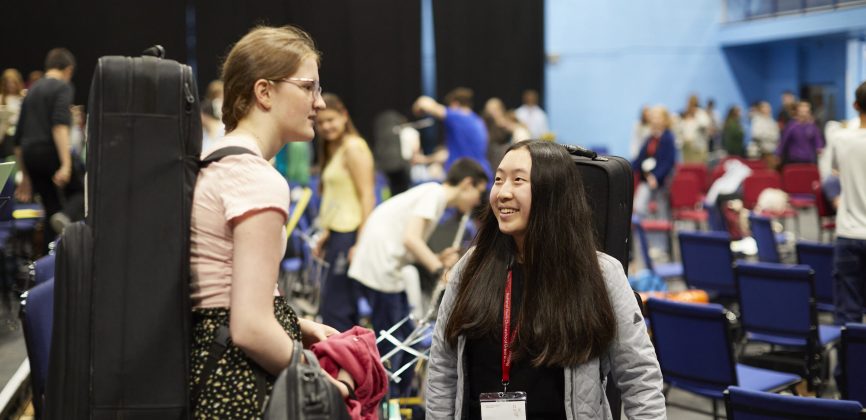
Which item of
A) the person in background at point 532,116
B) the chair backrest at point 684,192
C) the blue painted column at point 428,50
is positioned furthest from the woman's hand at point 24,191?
the blue painted column at point 428,50

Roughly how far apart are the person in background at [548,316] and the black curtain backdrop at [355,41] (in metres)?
12.8

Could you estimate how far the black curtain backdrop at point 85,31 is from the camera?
512 inches


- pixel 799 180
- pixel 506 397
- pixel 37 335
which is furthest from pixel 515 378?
pixel 799 180

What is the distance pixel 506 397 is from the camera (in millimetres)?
2072

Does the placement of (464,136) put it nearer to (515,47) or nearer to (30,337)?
(30,337)

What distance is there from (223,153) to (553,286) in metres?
0.82

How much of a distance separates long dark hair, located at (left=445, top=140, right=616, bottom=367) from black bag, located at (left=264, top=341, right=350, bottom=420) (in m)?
0.58

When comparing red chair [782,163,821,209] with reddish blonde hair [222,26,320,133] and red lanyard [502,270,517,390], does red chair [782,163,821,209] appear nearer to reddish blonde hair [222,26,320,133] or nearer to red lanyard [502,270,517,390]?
red lanyard [502,270,517,390]

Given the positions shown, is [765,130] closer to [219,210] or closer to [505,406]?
[505,406]

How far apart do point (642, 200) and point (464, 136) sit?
2.76m

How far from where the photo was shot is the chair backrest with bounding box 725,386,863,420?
8.24 ft

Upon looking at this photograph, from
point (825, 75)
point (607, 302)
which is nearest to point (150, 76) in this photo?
point (607, 302)

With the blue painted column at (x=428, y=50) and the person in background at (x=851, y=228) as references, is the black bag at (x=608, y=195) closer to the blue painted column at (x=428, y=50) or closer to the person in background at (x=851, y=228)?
the person in background at (x=851, y=228)

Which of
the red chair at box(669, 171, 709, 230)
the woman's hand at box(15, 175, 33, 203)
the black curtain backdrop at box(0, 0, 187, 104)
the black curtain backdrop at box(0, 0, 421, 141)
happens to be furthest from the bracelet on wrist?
the black curtain backdrop at box(0, 0, 187, 104)
